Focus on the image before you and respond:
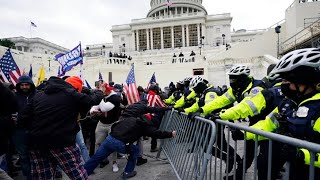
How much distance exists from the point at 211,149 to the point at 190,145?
841 mm

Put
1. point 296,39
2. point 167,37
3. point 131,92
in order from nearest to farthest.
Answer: point 131,92 → point 296,39 → point 167,37

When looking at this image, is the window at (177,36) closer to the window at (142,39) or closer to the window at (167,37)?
the window at (167,37)

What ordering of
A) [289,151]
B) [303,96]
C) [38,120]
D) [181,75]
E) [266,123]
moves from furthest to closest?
[181,75]
[38,120]
[266,123]
[303,96]
[289,151]

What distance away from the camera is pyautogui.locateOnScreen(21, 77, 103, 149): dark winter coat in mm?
3336

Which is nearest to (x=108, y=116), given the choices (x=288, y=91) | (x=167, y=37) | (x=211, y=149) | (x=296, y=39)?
(x=211, y=149)

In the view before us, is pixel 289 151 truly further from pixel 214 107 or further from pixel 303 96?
pixel 214 107

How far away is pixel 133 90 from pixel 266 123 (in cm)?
A: 440

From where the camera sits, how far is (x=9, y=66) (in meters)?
7.24

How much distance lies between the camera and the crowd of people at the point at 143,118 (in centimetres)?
235

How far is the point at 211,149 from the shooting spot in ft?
10.6

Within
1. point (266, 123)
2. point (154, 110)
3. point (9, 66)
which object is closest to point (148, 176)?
point (154, 110)

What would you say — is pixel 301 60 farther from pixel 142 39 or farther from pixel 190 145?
pixel 142 39

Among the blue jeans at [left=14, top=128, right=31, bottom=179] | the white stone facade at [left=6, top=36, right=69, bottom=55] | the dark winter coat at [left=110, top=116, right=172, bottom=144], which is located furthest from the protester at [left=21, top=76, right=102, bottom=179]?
the white stone facade at [left=6, top=36, right=69, bottom=55]

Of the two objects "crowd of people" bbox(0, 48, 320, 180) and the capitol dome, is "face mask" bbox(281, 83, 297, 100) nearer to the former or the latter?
"crowd of people" bbox(0, 48, 320, 180)
